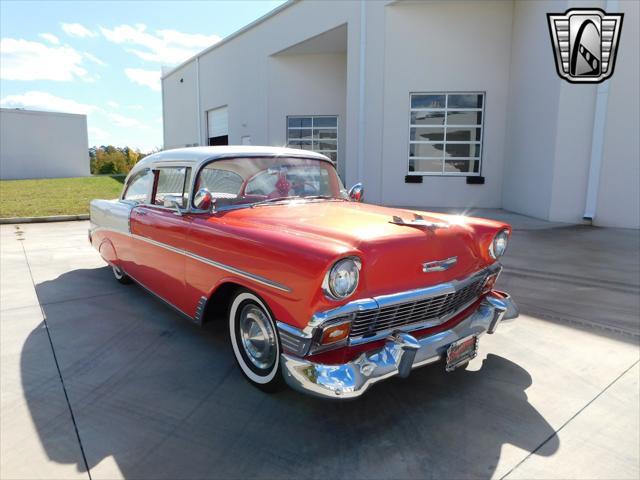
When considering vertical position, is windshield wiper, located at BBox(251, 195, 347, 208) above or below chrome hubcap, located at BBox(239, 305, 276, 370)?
above

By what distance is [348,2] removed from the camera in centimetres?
1166

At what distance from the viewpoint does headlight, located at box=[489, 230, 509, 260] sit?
10.1ft

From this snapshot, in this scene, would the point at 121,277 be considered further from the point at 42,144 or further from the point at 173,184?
the point at 42,144

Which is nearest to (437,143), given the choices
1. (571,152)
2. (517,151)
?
(517,151)

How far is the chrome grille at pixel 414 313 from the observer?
7.61 ft

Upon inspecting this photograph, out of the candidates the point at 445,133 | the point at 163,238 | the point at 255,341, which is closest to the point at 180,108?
the point at 445,133

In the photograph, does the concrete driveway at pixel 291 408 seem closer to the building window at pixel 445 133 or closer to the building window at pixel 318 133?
the building window at pixel 445 133

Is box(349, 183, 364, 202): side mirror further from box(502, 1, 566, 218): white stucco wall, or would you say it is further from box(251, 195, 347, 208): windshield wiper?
box(502, 1, 566, 218): white stucco wall

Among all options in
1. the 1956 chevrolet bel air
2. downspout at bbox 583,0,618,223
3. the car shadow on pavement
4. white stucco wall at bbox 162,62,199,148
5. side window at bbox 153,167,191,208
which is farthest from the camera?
white stucco wall at bbox 162,62,199,148

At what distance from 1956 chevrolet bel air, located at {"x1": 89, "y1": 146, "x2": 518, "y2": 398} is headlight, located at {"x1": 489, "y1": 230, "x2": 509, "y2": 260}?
0.04 feet

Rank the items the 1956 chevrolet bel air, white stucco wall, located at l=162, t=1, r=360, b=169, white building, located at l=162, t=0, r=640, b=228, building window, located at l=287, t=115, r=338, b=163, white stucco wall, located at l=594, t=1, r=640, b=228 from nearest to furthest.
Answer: the 1956 chevrolet bel air < white stucco wall, located at l=594, t=1, r=640, b=228 < white building, located at l=162, t=0, r=640, b=228 < white stucco wall, located at l=162, t=1, r=360, b=169 < building window, located at l=287, t=115, r=338, b=163

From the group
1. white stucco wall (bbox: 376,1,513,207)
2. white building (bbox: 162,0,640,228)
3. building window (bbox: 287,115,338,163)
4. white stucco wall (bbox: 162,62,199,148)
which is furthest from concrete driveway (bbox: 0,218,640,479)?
white stucco wall (bbox: 162,62,199,148)

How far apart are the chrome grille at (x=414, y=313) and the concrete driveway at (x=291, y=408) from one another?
48 centimetres

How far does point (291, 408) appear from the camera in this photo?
8.41 feet
